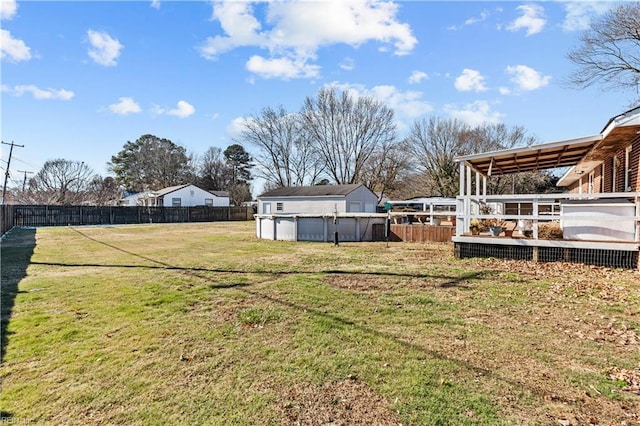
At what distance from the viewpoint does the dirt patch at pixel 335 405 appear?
2232mm

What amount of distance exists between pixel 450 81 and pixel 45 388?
22057mm

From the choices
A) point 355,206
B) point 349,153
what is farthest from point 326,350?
point 349,153

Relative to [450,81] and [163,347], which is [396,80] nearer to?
[450,81]

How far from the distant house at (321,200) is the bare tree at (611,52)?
13.6 metres

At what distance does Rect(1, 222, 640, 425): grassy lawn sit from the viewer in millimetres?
2357

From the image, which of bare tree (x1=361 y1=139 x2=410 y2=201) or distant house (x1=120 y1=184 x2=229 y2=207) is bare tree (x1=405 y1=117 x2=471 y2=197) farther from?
distant house (x1=120 y1=184 x2=229 y2=207)

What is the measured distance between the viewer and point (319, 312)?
4383 millimetres

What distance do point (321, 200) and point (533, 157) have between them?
15.4 meters

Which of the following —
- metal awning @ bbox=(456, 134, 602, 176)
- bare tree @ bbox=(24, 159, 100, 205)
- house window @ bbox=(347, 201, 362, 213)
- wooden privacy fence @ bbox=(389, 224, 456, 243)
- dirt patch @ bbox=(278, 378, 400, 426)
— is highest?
bare tree @ bbox=(24, 159, 100, 205)

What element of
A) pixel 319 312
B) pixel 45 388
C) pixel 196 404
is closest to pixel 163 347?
pixel 45 388

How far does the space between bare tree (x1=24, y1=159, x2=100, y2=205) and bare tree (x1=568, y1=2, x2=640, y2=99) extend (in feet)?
158

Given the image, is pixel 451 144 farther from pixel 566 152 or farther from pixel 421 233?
pixel 566 152

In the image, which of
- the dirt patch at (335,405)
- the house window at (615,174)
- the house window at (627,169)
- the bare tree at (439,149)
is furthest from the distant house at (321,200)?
the dirt patch at (335,405)

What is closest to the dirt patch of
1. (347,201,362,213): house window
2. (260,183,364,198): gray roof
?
(260,183,364,198): gray roof
